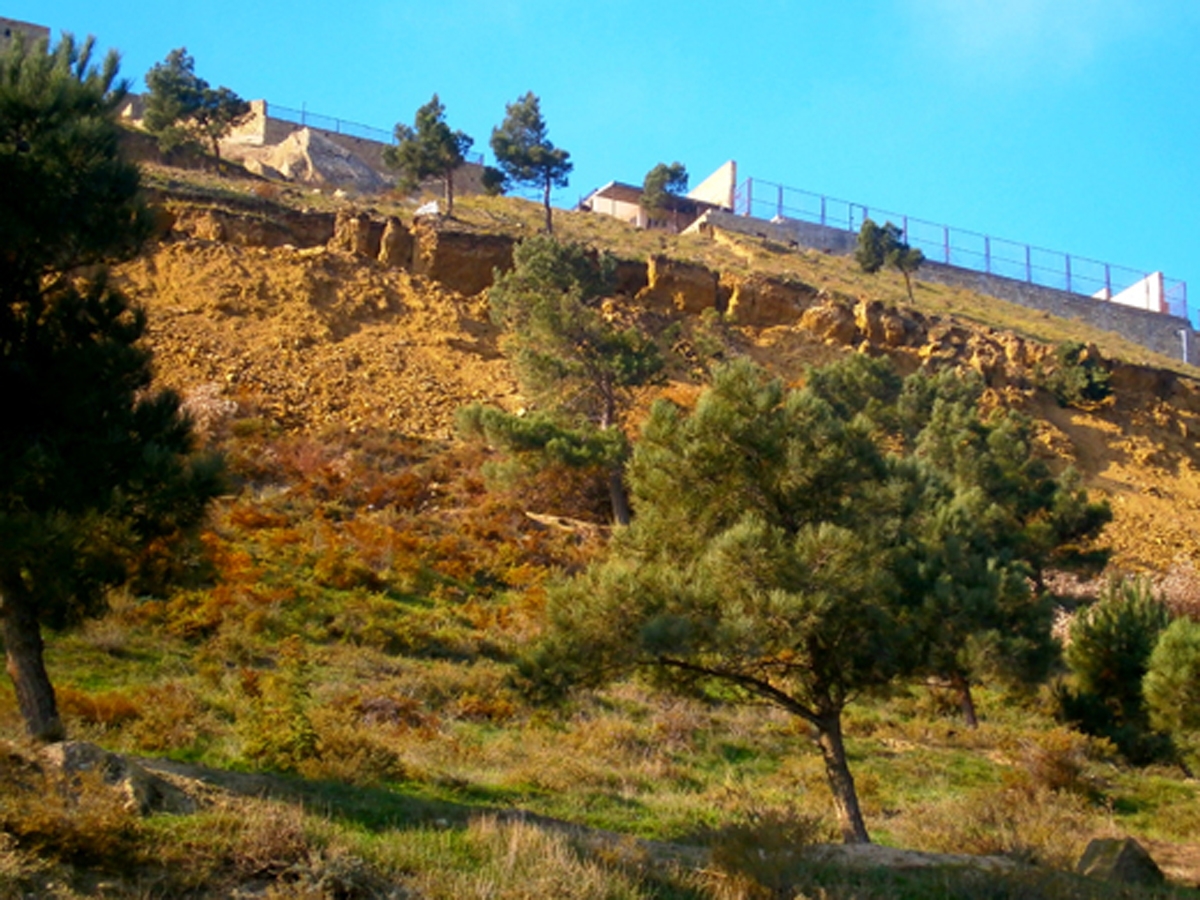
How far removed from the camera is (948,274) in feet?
169

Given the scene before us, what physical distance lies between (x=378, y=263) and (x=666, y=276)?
8421mm

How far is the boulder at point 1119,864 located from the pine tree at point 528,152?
30574 millimetres

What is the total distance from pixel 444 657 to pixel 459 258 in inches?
764

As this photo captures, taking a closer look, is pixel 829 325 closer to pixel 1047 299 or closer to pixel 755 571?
pixel 1047 299

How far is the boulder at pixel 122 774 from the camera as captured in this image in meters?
6.62

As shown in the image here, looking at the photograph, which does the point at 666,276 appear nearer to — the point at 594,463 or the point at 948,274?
the point at 594,463

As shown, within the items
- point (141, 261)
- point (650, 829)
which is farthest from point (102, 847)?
point (141, 261)

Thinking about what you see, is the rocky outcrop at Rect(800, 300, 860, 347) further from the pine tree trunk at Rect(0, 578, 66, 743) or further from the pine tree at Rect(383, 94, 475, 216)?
the pine tree trunk at Rect(0, 578, 66, 743)

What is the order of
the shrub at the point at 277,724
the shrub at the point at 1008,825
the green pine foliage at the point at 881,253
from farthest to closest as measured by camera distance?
the green pine foliage at the point at 881,253 → the shrub at the point at 1008,825 → the shrub at the point at 277,724

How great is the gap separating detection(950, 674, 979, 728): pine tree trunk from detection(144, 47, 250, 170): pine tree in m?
30.6

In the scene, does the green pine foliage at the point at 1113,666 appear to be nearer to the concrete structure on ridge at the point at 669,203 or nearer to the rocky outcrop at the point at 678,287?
the rocky outcrop at the point at 678,287

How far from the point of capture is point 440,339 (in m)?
29.9

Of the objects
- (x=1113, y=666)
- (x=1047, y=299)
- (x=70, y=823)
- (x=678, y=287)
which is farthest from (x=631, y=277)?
(x=70, y=823)

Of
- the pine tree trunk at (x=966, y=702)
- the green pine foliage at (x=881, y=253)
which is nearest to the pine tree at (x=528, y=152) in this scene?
the green pine foliage at (x=881, y=253)
